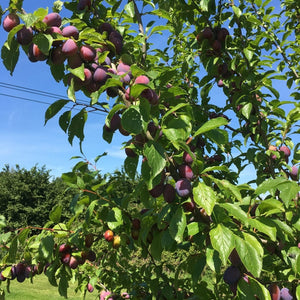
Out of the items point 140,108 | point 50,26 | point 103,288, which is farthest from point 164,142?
point 103,288

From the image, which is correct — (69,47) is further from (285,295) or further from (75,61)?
(285,295)

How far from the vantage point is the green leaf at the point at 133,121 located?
82 centimetres

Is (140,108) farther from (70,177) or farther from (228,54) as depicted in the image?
(228,54)

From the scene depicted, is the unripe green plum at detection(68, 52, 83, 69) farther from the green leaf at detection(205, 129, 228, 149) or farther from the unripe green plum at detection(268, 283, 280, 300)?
the unripe green plum at detection(268, 283, 280, 300)

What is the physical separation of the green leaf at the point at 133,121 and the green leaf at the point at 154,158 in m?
0.06

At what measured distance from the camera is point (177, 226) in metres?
0.89

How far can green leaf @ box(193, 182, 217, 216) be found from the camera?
838 mm

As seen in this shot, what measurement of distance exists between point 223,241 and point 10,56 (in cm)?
87

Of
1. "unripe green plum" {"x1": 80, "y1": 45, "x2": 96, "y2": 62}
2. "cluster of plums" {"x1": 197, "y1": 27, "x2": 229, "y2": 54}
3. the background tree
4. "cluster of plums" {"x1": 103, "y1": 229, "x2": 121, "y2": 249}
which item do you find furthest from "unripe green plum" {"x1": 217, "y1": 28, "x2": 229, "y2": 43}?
the background tree

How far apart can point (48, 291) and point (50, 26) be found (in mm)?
7029

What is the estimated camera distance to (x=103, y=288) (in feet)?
6.87

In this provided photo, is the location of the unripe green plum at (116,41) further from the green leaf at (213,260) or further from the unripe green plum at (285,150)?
the unripe green plum at (285,150)

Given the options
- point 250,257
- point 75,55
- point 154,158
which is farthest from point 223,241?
point 75,55

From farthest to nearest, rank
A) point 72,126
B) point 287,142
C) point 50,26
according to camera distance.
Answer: point 287,142 < point 72,126 < point 50,26
